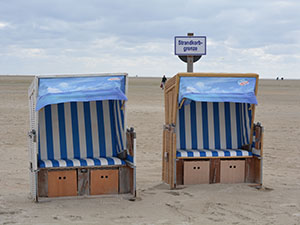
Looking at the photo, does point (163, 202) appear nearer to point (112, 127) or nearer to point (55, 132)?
point (112, 127)

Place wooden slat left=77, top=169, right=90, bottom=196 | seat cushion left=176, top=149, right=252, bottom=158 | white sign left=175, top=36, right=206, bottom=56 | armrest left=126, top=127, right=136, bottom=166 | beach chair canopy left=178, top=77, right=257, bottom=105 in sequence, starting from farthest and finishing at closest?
white sign left=175, top=36, right=206, bottom=56 → seat cushion left=176, top=149, right=252, bottom=158 → beach chair canopy left=178, top=77, right=257, bottom=105 → wooden slat left=77, top=169, right=90, bottom=196 → armrest left=126, top=127, right=136, bottom=166

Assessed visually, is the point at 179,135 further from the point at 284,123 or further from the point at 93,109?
the point at 284,123

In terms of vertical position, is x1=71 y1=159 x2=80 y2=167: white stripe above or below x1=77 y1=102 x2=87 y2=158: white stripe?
below

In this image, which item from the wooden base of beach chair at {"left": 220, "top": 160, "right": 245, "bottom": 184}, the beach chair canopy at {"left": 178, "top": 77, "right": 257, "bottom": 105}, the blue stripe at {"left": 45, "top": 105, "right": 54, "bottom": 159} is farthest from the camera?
the wooden base of beach chair at {"left": 220, "top": 160, "right": 245, "bottom": 184}

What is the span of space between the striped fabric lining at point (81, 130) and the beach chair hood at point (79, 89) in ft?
2.09

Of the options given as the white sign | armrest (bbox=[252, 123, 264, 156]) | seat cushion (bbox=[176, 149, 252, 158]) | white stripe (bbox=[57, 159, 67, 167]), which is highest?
the white sign

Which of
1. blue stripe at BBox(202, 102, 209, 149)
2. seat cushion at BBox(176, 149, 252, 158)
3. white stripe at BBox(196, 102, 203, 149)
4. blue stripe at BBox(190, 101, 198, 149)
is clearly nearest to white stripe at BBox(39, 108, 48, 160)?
seat cushion at BBox(176, 149, 252, 158)

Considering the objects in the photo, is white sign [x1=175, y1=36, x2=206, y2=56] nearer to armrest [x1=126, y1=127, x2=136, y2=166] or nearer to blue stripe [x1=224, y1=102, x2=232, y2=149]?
blue stripe [x1=224, y1=102, x2=232, y2=149]

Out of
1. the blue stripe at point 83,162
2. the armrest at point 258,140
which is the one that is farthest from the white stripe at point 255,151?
the blue stripe at point 83,162

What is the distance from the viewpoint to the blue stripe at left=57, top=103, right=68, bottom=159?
7.70m

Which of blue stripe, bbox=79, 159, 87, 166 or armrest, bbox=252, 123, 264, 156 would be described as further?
armrest, bbox=252, 123, 264, 156

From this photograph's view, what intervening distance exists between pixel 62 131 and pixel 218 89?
261 cm

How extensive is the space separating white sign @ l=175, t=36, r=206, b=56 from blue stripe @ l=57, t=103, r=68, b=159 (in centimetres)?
247

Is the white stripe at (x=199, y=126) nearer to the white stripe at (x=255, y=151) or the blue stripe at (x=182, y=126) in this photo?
the blue stripe at (x=182, y=126)
